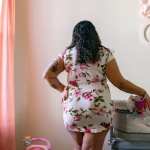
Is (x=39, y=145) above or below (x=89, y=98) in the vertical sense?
below

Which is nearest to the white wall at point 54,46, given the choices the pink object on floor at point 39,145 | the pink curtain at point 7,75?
the pink object on floor at point 39,145

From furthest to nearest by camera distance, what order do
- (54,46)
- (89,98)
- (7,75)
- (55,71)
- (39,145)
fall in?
(54,46)
(39,145)
(7,75)
(55,71)
(89,98)

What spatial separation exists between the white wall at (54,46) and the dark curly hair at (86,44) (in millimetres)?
875

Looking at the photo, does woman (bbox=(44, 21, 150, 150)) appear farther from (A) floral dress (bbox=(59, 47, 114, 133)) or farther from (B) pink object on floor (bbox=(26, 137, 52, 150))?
(B) pink object on floor (bbox=(26, 137, 52, 150))

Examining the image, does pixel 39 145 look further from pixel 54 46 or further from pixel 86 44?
pixel 86 44

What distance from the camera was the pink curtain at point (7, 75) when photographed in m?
2.98

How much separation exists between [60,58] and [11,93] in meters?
0.85

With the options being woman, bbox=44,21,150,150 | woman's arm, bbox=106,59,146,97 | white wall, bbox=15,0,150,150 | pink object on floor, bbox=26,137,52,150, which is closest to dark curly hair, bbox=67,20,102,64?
woman, bbox=44,21,150,150

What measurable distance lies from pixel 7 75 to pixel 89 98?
0.98 metres

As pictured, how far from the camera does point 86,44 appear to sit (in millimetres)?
2289

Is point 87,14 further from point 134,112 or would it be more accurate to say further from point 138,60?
point 134,112

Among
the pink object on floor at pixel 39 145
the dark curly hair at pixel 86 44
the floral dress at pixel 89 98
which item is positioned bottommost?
the pink object on floor at pixel 39 145

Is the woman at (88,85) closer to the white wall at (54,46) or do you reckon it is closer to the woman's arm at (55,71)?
the woman's arm at (55,71)

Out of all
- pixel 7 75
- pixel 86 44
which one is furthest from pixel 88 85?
pixel 7 75
